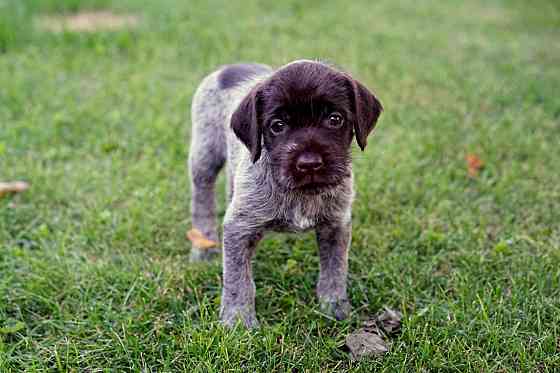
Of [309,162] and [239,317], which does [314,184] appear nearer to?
[309,162]

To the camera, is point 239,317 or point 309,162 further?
point 239,317

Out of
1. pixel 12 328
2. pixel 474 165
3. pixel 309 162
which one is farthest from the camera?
pixel 474 165

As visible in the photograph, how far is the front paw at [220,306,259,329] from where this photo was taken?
384 cm

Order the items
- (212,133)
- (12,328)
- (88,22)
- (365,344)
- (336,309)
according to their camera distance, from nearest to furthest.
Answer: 1. (365,344)
2. (12,328)
3. (336,309)
4. (212,133)
5. (88,22)

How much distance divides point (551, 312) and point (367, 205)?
1.79 meters

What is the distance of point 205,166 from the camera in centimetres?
477

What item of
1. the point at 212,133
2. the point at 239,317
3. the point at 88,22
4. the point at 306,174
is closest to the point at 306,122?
the point at 306,174

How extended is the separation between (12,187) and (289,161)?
3147 millimetres

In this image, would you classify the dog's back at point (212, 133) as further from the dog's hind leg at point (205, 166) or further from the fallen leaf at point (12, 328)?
the fallen leaf at point (12, 328)

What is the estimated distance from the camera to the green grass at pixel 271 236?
372 cm

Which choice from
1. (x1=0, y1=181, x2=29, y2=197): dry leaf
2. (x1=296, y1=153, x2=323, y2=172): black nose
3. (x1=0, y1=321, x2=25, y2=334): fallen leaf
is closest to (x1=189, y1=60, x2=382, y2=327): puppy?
(x1=296, y1=153, x2=323, y2=172): black nose

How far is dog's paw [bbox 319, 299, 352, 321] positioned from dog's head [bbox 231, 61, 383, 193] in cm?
95

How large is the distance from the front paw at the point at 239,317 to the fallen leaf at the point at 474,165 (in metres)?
2.97

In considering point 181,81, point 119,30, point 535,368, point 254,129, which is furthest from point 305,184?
point 119,30
